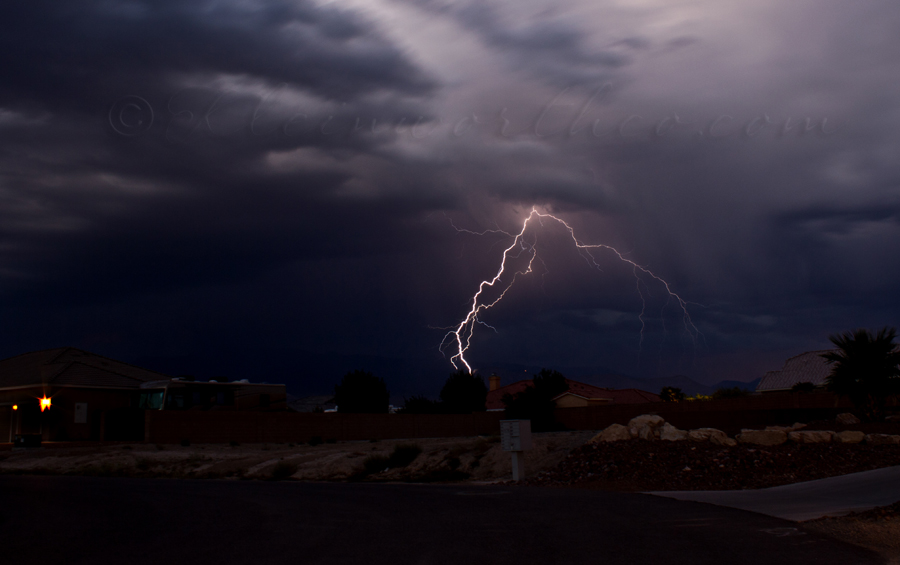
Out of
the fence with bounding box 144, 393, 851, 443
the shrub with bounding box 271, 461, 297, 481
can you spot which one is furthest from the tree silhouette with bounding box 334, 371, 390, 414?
the shrub with bounding box 271, 461, 297, 481

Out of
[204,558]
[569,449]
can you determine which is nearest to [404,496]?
[204,558]

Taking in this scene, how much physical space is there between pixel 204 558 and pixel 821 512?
760cm

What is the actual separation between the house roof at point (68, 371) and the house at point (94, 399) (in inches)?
2.2

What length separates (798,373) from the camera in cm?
5747

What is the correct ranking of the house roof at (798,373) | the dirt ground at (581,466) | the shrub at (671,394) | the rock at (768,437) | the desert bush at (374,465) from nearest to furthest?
the dirt ground at (581,466)
the rock at (768,437)
the desert bush at (374,465)
the house roof at (798,373)
the shrub at (671,394)

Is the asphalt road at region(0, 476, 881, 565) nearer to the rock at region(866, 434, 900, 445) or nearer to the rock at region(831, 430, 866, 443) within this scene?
the rock at region(831, 430, 866, 443)

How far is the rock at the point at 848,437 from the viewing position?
16.9m

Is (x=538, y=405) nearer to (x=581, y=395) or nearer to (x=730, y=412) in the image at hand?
(x=581, y=395)

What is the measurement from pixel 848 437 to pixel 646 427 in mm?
4497

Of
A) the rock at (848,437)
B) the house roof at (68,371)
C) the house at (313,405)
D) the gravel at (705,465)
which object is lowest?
the house at (313,405)

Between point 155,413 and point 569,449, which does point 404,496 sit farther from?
point 155,413

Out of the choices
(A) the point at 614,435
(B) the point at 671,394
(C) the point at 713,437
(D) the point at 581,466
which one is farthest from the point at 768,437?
(B) the point at 671,394

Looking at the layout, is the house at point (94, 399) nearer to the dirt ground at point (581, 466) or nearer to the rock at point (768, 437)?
the dirt ground at point (581, 466)

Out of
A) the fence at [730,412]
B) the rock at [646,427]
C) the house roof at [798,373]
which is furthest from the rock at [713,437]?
the house roof at [798,373]
